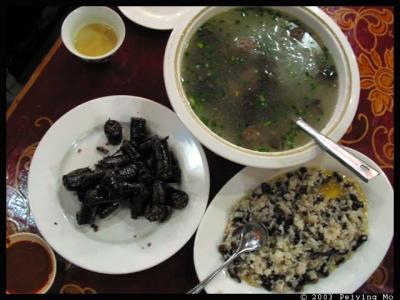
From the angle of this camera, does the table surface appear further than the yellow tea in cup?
No

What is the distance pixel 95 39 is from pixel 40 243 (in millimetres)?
979

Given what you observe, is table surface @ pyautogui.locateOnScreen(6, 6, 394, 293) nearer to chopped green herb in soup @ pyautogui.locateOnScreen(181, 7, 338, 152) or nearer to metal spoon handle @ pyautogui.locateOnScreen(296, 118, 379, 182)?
chopped green herb in soup @ pyautogui.locateOnScreen(181, 7, 338, 152)

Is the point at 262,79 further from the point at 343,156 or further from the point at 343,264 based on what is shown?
the point at 343,264

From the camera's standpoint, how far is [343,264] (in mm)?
1907

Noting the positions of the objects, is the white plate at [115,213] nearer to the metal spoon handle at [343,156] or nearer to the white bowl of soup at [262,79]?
the white bowl of soup at [262,79]

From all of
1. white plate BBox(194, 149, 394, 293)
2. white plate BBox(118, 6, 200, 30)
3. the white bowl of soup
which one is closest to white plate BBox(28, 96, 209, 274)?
white plate BBox(194, 149, 394, 293)

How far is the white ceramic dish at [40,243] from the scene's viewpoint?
1.80 m

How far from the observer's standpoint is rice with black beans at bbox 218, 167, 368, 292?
1.85 m

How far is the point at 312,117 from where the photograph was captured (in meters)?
1.86

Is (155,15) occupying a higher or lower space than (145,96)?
higher

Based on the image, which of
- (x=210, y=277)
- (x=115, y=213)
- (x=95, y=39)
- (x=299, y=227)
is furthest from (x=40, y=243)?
(x=299, y=227)

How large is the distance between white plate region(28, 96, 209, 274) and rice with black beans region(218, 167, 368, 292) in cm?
22

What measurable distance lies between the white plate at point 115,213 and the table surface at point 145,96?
0.12m
